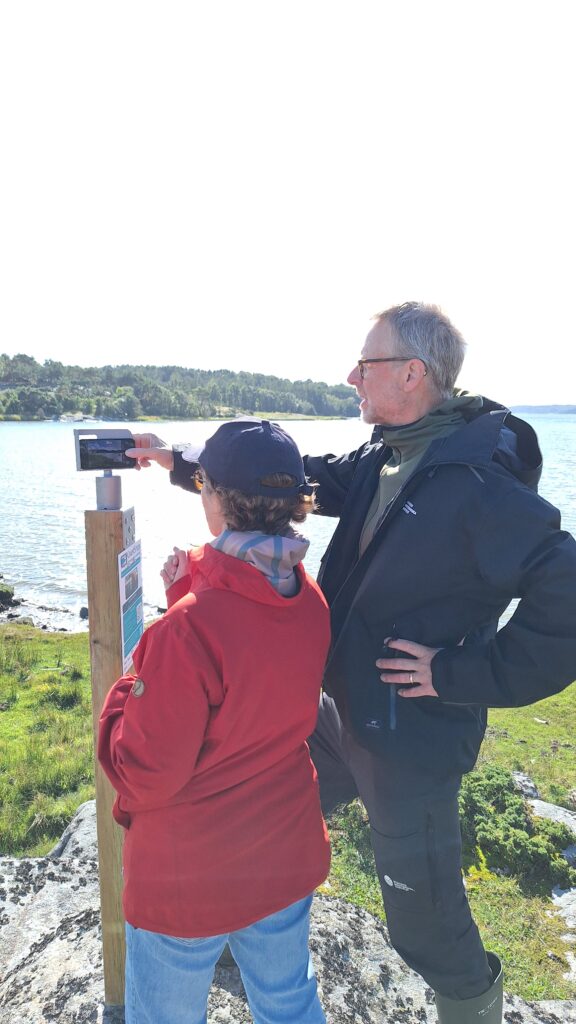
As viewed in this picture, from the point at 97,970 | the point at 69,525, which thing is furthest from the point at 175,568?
the point at 69,525

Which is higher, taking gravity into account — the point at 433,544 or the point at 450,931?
the point at 433,544

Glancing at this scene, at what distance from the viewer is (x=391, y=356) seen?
2703 millimetres

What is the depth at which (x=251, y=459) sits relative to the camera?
1928 mm

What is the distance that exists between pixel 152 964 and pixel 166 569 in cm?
115

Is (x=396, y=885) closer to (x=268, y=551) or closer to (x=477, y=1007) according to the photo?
(x=477, y=1007)

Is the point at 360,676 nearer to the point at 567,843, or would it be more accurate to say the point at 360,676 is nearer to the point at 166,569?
the point at 166,569

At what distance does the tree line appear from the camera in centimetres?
12119

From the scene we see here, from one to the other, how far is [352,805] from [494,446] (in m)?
3.19

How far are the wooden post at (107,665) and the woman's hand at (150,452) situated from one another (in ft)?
0.77

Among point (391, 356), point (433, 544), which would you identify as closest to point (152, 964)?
point (433, 544)

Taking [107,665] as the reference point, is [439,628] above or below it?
above

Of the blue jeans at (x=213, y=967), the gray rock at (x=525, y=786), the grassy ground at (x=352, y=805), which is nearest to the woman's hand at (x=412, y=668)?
the blue jeans at (x=213, y=967)

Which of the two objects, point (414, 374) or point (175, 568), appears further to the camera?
point (414, 374)

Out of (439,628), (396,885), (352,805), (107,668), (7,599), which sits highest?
(439,628)
